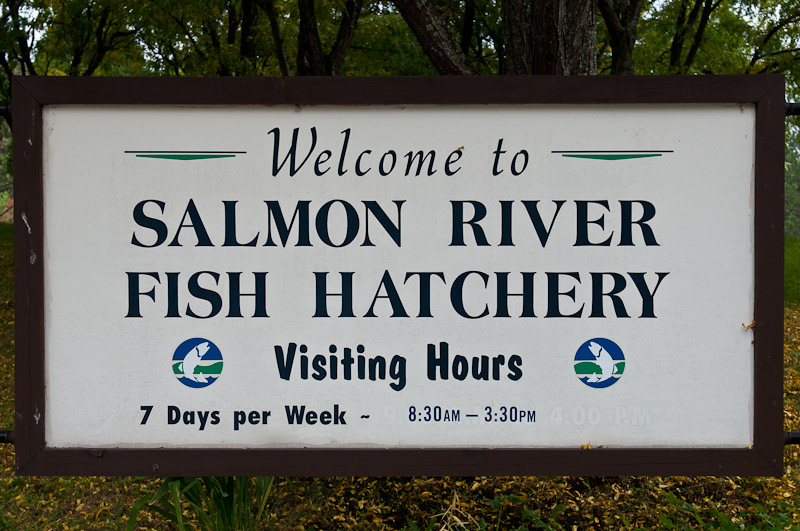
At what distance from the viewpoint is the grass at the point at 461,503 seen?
3885 mm

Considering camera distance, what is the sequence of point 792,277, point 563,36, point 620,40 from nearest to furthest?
point 563,36 → point 620,40 → point 792,277

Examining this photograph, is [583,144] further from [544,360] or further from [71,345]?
[71,345]

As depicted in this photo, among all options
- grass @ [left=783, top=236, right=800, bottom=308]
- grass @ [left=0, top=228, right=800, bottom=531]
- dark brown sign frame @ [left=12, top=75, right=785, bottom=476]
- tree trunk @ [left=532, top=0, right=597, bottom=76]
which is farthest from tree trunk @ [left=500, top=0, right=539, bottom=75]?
grass @ [left=783, top=236, right=800, bottom=308]

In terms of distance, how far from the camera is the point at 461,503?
400 centimetres

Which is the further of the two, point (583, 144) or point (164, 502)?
point (164, 502)

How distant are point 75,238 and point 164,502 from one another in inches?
45.7

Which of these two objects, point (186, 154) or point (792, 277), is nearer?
point (186, 154)

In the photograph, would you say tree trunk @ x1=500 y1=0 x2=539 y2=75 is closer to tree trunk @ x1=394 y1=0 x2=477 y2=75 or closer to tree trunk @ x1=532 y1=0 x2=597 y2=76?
tree trunk @ x1=532 y1=0 x2=597 y2=76

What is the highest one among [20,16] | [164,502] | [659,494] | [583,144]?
[20,16]

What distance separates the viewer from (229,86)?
8.58 feet

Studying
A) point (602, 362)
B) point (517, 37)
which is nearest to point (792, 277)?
point (517, 37)

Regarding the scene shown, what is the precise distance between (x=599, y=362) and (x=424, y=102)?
1107mm

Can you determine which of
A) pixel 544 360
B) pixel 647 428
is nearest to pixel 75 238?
pixel 544 360

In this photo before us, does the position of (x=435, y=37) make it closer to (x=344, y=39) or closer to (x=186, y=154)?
(x=186, y=154)
